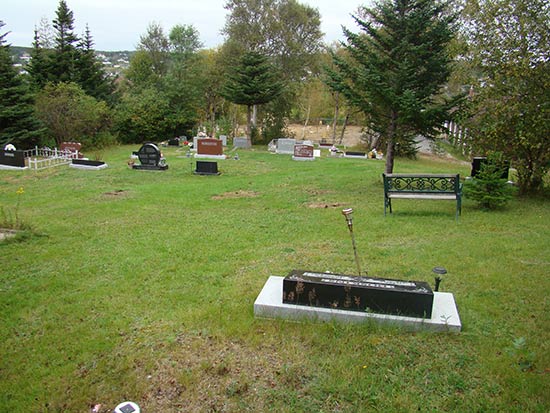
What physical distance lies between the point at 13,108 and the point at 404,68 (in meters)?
22.2

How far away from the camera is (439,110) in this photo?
42.0ft

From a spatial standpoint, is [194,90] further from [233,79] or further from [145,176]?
[145,176]

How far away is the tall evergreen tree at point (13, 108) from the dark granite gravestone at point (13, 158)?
17.7 feet

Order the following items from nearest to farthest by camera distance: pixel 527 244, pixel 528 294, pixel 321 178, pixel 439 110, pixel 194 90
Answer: pixel 528 294
pixel 527 244
pixel 439 110
pixel 321 178
pixel 194 90

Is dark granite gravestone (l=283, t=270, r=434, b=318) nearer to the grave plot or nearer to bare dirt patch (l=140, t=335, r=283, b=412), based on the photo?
bare dirt patch (l=140, t=335, r=283, b=412)

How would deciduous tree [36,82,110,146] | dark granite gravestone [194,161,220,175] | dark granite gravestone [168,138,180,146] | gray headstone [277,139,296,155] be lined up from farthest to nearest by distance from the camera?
1. dark granite gravestone [168,138,180,146]
2. gray headstone [277,139,296,155]
3. deciduous tree [36,82,110,146]
4. dark granite gravestone [194,161,220,175]

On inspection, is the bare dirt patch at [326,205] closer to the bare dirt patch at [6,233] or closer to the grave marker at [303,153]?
the bare dirt patch at [6,233]

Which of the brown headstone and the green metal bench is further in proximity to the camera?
the brown headstone

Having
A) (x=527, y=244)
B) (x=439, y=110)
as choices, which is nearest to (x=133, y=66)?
(x=439, y=110)

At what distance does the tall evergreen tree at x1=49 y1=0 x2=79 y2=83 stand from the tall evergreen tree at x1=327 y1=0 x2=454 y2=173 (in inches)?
1051

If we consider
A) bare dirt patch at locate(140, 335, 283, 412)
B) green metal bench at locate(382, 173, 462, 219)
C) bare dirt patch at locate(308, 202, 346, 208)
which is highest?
green metal bench at locate(382, 173, 462, 219)

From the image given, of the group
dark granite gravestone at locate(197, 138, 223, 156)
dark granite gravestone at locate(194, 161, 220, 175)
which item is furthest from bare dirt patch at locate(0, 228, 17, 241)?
dark granite gravestone at locate(197, 138, 223, 156)

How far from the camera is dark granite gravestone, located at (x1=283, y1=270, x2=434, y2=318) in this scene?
185 inches

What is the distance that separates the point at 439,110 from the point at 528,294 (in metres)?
8.52
